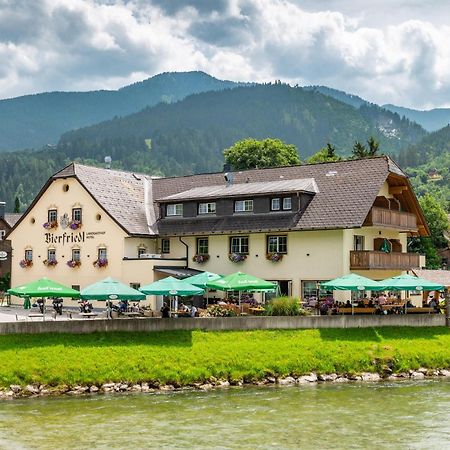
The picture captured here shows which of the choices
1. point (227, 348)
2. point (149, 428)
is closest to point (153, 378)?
point (227, 348)

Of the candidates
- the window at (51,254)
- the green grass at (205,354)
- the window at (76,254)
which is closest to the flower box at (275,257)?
the green grass at (205,354)

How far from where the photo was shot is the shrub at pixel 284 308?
4244cm

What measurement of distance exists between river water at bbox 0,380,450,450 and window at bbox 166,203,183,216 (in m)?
24.3

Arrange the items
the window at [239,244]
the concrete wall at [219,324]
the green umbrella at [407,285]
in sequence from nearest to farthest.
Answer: the concrete wall at [219,324] → the green umbrella at [407,285] → the window at [239,244]

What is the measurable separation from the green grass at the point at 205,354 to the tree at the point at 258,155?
4624cm

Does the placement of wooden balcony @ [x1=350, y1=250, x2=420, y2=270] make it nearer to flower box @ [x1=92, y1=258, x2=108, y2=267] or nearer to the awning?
the awning

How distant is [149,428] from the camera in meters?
26.5

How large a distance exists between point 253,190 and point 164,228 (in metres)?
7.11

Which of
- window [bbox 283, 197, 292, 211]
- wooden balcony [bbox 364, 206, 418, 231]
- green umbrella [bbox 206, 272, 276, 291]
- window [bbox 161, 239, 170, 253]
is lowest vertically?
green umbrella [bbox 206, 272, 276, 291]

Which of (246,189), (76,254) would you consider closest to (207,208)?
(246,189)

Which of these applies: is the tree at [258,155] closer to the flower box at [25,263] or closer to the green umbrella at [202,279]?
the flower box at [25,263]

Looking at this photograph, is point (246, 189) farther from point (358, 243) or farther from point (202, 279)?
point (202, 279)

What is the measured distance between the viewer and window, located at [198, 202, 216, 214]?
182 ft

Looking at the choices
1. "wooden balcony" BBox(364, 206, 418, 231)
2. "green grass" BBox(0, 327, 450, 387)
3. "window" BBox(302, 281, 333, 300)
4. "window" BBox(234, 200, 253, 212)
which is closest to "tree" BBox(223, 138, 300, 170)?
"wooden balcony" BBox(364, 206, 418, 231)
